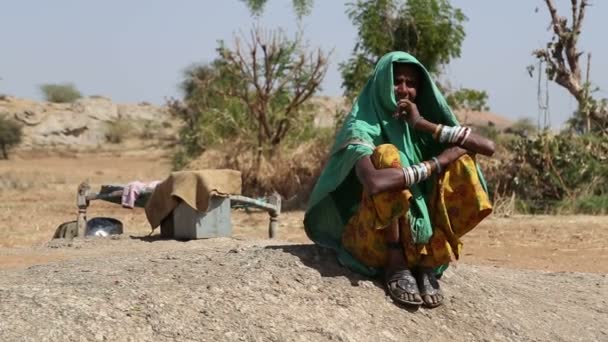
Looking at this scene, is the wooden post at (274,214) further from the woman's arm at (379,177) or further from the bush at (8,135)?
the bush at (8,135)

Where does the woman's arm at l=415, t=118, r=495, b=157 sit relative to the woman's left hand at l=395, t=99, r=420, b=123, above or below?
below

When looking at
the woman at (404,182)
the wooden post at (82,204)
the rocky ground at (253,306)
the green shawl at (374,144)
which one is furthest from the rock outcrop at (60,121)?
the woman at (404,182)

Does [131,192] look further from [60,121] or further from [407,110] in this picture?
[60,121]

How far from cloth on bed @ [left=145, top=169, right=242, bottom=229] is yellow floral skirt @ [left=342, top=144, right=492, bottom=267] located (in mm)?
4061

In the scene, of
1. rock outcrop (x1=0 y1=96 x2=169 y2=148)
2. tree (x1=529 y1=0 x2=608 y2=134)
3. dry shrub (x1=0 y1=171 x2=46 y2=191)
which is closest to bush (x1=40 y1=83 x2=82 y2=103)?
rock outcrop (x1=0 y1=96 x2=169 y2=148)

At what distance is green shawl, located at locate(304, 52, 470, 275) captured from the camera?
4.37 metres

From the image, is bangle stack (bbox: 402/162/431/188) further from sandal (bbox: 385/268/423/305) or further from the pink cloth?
the pink cloth

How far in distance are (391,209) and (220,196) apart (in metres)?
4.50

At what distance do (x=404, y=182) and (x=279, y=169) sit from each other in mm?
10049

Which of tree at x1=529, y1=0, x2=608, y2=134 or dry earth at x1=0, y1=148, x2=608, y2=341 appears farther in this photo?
tree at x1=529, y1=0, x2=608, y2=134

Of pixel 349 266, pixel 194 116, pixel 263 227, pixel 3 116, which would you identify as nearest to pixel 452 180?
pixel 349 266

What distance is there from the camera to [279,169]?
1412 centimetres

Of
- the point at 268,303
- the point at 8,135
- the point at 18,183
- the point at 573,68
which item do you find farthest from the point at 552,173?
the point at 8,135

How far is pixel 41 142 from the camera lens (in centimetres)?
3856
